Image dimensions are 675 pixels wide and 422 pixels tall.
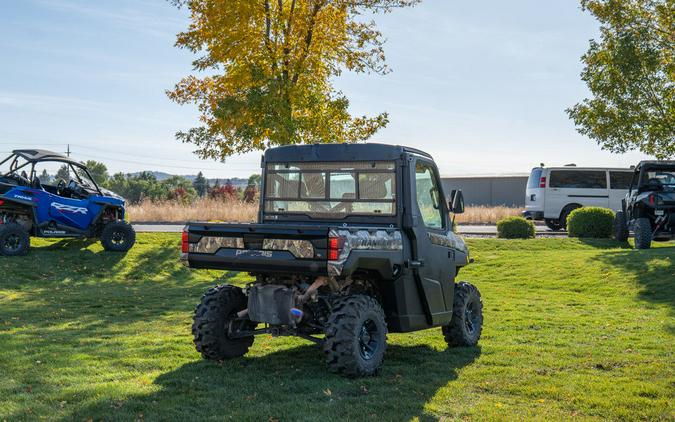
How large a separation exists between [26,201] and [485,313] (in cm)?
1180

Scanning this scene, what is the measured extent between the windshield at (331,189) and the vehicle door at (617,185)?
23.0 metres

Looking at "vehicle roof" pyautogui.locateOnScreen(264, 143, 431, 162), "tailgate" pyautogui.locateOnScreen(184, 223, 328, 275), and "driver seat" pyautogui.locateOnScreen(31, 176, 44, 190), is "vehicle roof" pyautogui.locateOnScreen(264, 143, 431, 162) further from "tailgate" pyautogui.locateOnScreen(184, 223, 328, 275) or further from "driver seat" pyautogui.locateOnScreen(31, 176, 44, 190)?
"driver seat" pyautogui.locateOnScreen(31, 176, 44, 190)

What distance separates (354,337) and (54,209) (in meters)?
13.9

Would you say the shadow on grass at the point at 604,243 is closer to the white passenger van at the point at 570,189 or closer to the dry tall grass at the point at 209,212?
the white passenger van at the point at 570,189

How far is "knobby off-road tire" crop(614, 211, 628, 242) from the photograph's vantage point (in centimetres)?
2269

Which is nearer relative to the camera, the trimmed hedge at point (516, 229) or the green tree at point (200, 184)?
the trimmed hedge at point (516, 229)

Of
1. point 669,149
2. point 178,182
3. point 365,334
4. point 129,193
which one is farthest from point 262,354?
point 178,182

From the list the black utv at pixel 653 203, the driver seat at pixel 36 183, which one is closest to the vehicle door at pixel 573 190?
the black utv at pixel 653 203

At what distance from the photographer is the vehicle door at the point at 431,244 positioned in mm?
8406

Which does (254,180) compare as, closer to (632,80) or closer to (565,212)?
(565,212)

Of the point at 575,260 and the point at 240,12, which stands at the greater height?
the point at 240,12

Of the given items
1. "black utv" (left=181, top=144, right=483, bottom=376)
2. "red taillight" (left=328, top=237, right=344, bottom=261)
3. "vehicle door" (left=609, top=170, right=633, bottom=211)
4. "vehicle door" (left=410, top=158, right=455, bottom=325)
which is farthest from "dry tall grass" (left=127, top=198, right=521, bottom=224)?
"red taillight" (left=328, top=237, right=344, bottom=261)

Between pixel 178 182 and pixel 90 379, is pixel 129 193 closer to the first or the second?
pixel 178 182

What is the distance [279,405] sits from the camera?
6480 millimetres
